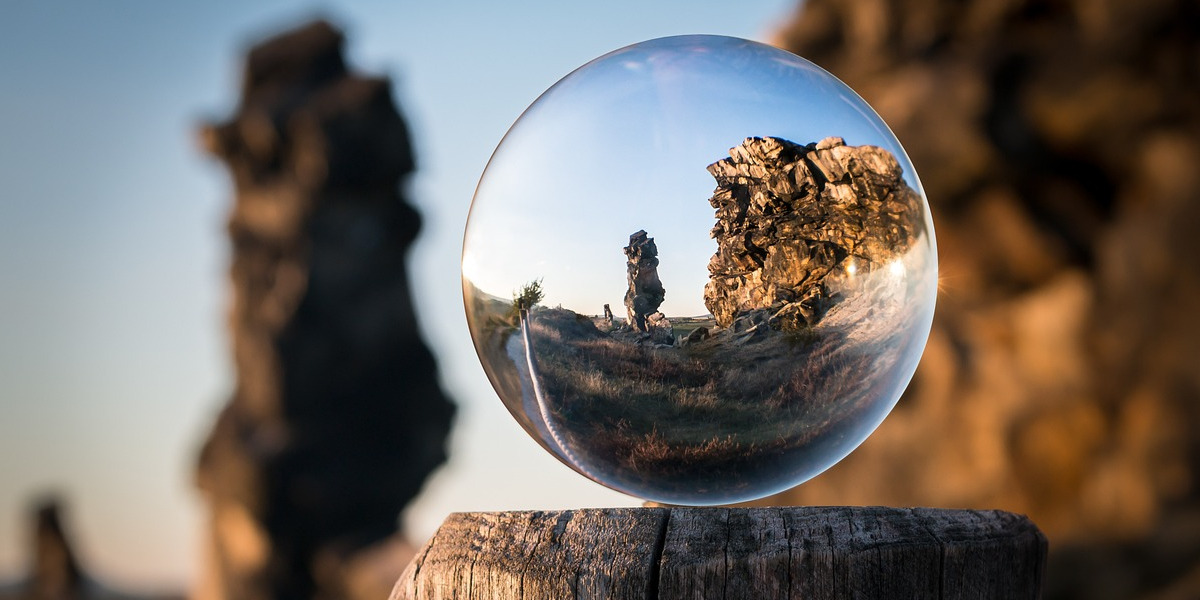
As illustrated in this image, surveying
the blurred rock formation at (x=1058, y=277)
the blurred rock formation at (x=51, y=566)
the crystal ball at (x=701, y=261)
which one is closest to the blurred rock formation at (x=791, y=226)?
the crystal ball at (x=701, y=261)

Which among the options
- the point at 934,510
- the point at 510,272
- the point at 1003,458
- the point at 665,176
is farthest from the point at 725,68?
the point at 1003,458

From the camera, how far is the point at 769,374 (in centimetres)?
147

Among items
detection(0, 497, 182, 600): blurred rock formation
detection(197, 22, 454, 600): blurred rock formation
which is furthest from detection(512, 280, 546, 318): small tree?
detection(0, 497, 182, 600): blurred rock formation

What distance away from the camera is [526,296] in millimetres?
1520

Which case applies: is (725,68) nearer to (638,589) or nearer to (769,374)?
(769,374)

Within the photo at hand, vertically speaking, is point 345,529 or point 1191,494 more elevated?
point 1191,494

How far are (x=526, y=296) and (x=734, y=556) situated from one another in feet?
1.73

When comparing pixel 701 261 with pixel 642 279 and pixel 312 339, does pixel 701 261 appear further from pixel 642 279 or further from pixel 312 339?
pixel 312 339

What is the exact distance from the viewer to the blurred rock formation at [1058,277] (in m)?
4.70

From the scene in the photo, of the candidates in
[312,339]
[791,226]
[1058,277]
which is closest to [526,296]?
[791,226]

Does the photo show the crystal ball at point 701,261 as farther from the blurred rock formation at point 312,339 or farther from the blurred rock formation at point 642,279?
the blurred rock formation at point 312,339

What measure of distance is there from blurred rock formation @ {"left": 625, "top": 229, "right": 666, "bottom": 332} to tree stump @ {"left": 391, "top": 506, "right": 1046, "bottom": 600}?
1.15ft

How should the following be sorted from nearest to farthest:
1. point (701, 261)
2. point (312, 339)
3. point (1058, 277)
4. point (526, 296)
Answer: point (701, 261)
point (526, 296)
point (1058, 277)
point (312, 339)

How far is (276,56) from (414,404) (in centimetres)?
512
